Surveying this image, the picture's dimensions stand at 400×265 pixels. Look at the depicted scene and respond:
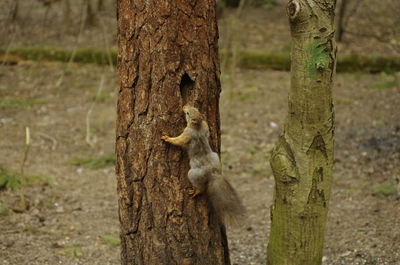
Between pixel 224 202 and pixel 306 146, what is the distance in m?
0.64

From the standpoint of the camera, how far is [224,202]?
13.3ft

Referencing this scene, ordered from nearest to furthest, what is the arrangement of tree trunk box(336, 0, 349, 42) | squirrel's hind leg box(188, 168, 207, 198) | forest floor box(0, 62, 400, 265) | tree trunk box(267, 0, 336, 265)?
1. tree trunk box(267, 0, 336, 265)
2. squirrel's hind leg box(188, 168, 207, 198)
3. forest floor box(0, 62, 400, 265)
4. tree trunk box(336, 0, 349, 42)

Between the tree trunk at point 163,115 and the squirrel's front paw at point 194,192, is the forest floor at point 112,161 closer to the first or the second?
the tree trunk at point 163,115

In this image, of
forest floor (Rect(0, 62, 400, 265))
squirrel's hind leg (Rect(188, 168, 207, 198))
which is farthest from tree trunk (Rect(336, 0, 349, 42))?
squirrel's hind leg (Rect(188, 168, 207, 198))

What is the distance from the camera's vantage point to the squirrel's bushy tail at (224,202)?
404 centimetres

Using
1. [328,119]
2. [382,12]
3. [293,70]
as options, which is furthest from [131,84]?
[382,12]

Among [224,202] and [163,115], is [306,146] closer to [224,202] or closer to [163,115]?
[224,202]

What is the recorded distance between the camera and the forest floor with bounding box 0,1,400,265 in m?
6.04

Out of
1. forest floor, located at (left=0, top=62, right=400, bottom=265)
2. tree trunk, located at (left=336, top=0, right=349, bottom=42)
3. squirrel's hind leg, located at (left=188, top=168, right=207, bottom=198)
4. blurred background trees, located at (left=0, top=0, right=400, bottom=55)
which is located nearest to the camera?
squirrel's hind leg, located at (left=188, top=168, right=207, bottom=198)

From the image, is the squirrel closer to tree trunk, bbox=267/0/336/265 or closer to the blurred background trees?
tree trunk, bbox=267/0/336/265

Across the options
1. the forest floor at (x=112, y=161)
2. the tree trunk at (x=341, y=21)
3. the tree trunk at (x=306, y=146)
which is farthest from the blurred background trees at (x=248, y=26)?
the tree trunk at (x=306, y=146)

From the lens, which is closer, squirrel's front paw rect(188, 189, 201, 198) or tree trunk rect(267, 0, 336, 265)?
tree trunk rect(267, 0, 336, 265)

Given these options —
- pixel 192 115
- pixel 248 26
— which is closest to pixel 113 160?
pixel 192 115

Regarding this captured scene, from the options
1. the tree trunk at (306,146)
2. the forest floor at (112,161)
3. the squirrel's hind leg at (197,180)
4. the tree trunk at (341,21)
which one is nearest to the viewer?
the tree trunk at (306,146)
